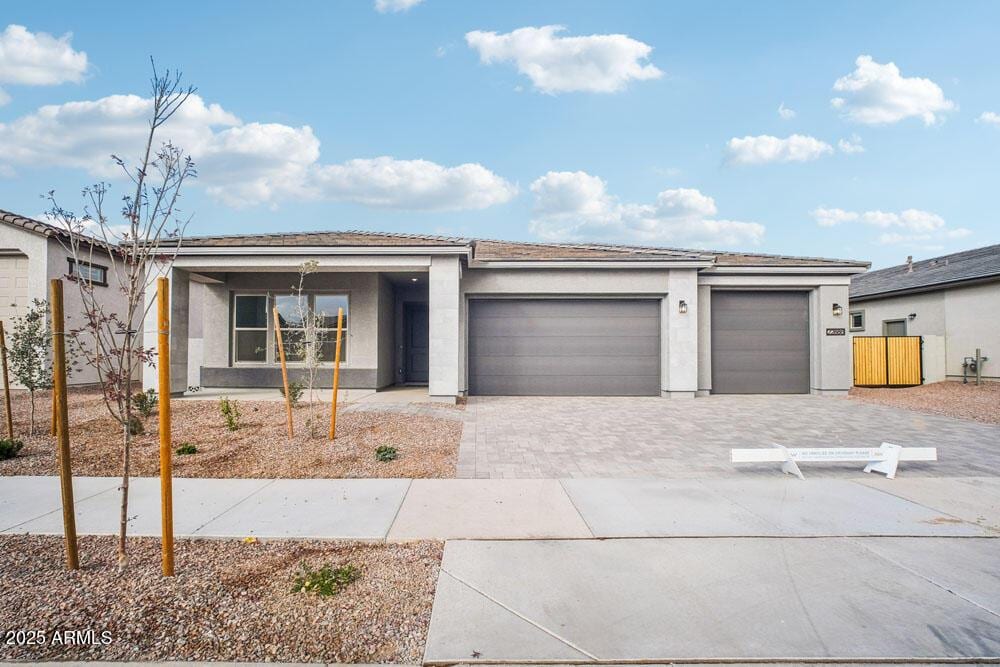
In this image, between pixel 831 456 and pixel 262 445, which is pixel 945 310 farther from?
pixel 262 445

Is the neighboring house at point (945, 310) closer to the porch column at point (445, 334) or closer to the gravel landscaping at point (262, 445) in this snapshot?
the porch column at point (445, 334)

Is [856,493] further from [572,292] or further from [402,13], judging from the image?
[402,13]

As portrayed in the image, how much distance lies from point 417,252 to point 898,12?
37.6 feet

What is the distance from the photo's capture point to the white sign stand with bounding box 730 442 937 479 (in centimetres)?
528

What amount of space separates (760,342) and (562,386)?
5.74 m

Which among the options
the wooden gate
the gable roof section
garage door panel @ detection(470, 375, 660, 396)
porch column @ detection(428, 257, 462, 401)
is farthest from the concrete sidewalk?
the gable roof section

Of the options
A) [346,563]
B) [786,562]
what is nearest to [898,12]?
[786,562]

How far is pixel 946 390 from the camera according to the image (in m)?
13.6

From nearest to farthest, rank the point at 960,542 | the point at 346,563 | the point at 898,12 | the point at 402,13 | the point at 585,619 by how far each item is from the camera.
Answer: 1. the point at 585,619
2. the point at 346,563
3. the point at 960,542
4. the point at 898,12
5. the point at 402,13

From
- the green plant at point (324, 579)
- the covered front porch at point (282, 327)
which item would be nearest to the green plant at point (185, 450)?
the green plant at point (324, 579)

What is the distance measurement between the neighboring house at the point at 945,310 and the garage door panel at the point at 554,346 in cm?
1094

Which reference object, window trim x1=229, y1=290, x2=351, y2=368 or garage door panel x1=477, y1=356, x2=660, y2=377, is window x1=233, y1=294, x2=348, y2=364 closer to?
window trim x1=229, y1=290, x2=351, y2=368

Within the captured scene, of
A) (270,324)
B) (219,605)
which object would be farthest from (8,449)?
(270,324)

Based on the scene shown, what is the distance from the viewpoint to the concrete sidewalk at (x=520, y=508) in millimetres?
3734
